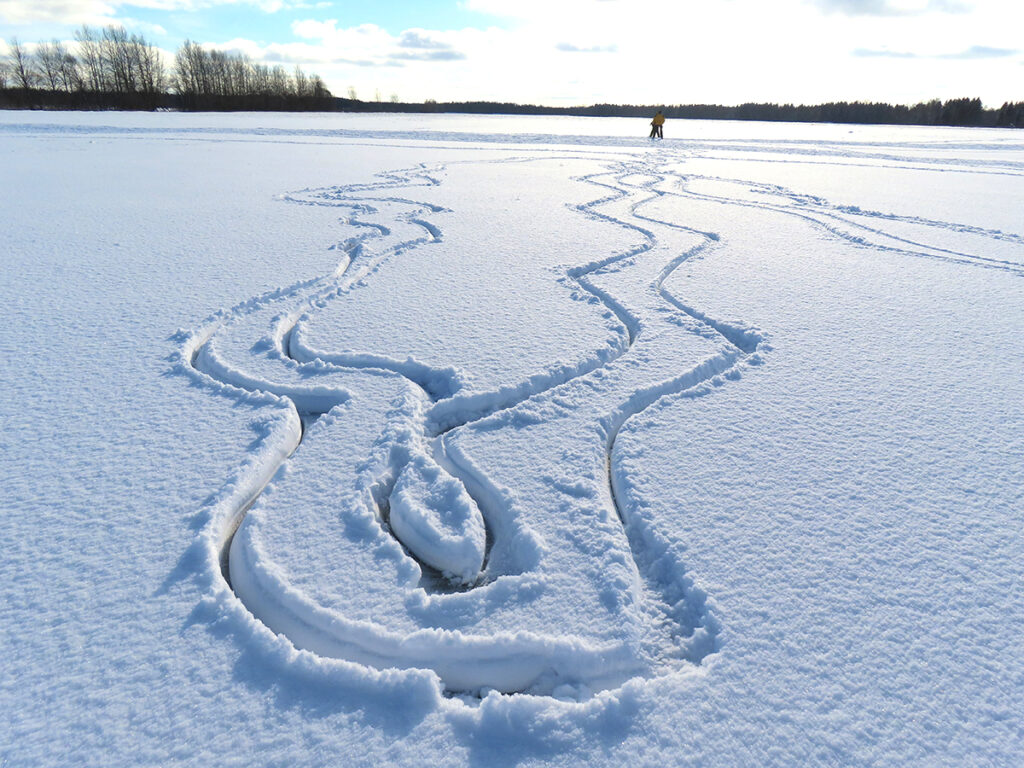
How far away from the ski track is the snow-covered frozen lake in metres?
0.01

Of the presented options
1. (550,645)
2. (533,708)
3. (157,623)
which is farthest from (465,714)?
(157,623)

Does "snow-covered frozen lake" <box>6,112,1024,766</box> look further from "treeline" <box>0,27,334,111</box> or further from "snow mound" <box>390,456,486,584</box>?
"treeline" <box>0,27,334,111</box>

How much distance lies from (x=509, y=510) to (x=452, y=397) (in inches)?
27.4

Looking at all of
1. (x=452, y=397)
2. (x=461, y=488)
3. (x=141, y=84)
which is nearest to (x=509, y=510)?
(x=461, y=488)

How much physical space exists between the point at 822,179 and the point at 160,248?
8.06 metres

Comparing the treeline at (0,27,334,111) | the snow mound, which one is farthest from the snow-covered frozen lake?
the treeline at (0,27,334,111)

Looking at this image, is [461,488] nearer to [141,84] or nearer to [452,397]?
[452,397]

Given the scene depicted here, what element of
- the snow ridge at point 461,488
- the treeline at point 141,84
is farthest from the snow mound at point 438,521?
the treeline at point 141,84

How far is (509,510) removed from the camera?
1.73m

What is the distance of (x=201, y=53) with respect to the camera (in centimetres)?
4606

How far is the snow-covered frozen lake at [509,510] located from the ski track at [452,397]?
0.05 feet

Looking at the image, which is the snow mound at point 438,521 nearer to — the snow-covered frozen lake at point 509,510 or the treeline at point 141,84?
the snow-covered frozen lake at point 509,510

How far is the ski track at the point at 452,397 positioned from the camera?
4.39ft

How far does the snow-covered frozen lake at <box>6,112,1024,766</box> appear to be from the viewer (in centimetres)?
116
